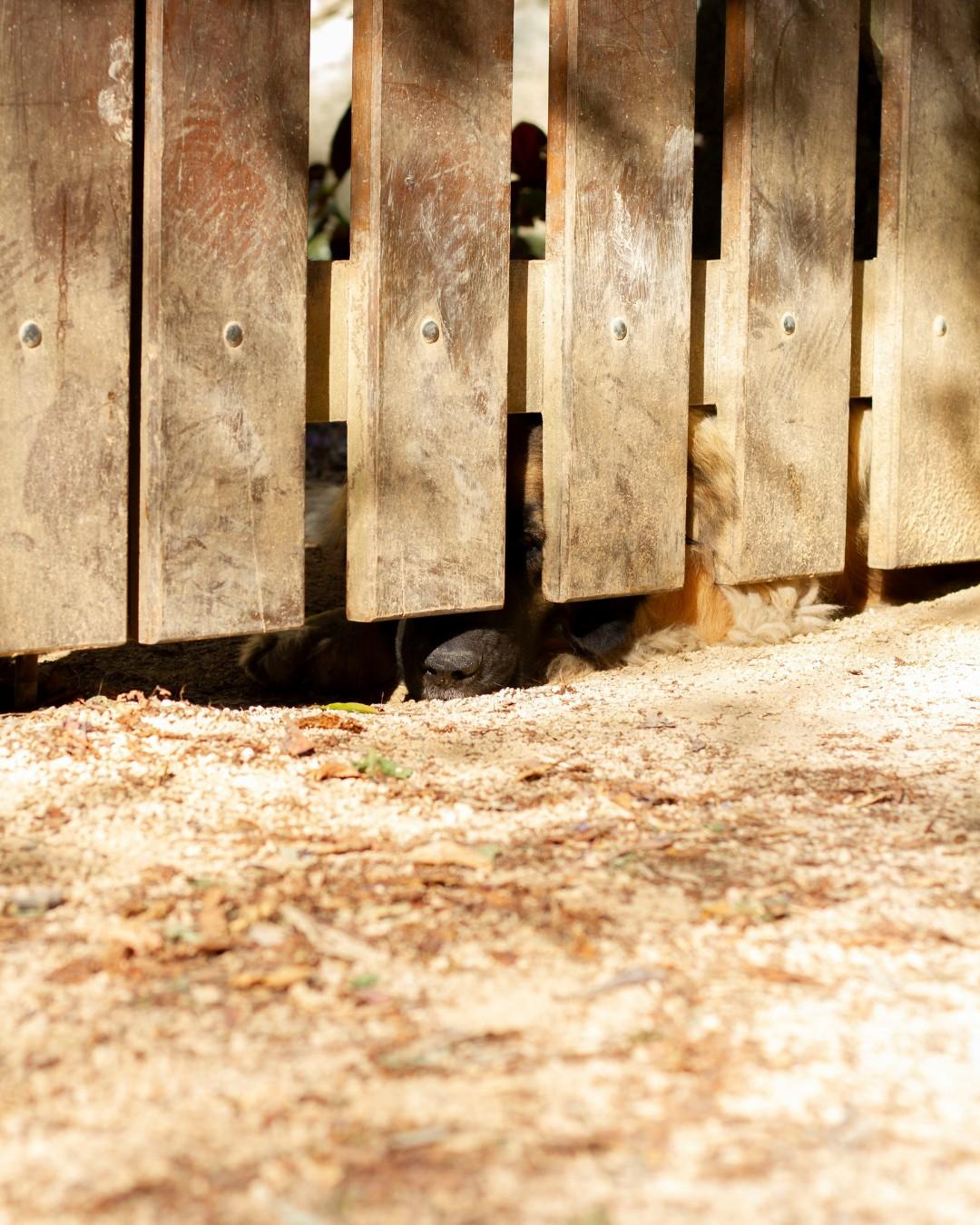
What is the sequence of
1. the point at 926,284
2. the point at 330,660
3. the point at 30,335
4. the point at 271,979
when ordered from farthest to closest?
the point at 926,284 < the point at 330,660 < the point at 30,335 < the point at 271,979

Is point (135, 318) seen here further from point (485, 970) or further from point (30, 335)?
point (485, 970)

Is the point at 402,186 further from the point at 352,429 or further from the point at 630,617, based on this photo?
the point at 630,617

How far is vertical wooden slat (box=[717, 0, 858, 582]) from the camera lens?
136 inches

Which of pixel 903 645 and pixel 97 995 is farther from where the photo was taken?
pixel 903 645

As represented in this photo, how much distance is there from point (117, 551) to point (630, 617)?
1.45m

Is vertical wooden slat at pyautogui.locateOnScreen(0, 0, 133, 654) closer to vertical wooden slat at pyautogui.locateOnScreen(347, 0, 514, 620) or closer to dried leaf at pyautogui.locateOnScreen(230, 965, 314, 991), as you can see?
vertical wooden slat at pyautogui.locateOnScreen(347, 0, 514, 620)

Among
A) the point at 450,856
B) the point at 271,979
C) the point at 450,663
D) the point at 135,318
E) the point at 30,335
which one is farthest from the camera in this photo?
the point at 450,663

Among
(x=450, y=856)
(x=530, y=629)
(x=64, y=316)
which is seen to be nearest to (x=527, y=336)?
(x=530, y=629)

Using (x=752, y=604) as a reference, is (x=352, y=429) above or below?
above

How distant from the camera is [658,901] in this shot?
1.93m

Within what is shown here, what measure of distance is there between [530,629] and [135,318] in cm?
124

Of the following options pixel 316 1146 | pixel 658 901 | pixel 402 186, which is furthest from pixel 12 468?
pixel 316 1146

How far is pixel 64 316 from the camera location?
2.63m

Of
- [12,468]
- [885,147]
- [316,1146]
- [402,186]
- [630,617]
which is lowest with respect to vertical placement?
[316,1146]
